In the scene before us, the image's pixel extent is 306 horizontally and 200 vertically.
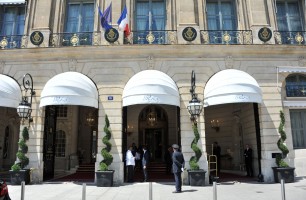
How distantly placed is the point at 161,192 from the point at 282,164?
6.14 metres

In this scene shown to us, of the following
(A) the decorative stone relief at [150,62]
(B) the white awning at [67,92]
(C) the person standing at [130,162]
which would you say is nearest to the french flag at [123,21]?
(A) the decorative stone relief at [150,62]

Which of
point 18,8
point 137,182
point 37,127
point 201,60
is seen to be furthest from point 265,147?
point 18,8

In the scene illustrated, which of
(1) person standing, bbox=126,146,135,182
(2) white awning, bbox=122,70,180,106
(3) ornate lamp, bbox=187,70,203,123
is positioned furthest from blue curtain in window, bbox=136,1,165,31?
(1) person standing, bbox=126,146,135,182

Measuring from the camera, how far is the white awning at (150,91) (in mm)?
13102

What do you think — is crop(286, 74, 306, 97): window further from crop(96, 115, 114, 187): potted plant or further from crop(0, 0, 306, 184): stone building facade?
crop(96, 115, 114, 187): potted plant

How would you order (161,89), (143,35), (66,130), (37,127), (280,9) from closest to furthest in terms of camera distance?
1. (161,89)
2. (37,127)
3. (143,35)
4. (280,9)
5. (66,130)

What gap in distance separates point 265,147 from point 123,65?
27.2 feet

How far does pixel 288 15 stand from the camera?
1623cm

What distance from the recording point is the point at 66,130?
66.9ft

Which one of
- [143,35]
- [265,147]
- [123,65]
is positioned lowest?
[265,147]

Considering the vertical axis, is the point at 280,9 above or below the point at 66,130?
above

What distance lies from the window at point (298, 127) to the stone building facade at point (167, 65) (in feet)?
0.17

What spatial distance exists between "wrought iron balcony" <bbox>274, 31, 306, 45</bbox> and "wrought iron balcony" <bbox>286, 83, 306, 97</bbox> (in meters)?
2.35

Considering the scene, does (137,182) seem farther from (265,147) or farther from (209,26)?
(209,26)
